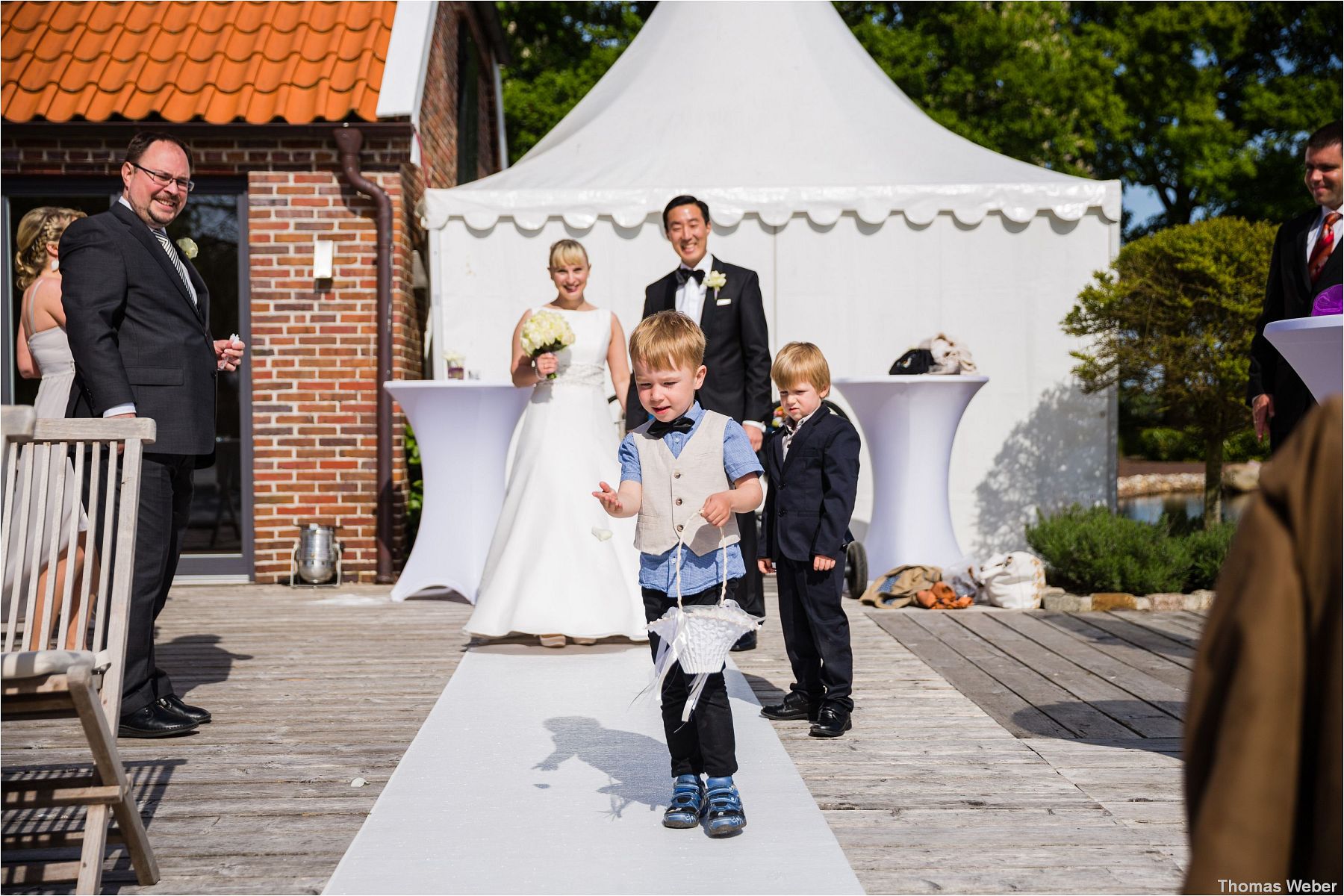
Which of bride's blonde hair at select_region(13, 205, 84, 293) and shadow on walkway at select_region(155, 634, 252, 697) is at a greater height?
bride's blonde hair at select_region(13, 205, 84, 293)

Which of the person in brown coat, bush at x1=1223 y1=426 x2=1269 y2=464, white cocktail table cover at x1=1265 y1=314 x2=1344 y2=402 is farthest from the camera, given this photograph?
bush at x1=1223 y1=426 x2=1269 y2=464

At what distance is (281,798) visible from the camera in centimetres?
346

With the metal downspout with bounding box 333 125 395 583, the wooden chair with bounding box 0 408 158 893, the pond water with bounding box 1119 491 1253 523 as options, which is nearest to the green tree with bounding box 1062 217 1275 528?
the metal downspout with bounding box 333 125 395 583

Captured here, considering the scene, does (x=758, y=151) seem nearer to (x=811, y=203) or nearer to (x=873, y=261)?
(x=811, y=203)

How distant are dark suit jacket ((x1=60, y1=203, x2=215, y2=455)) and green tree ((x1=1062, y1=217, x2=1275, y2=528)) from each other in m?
6.07

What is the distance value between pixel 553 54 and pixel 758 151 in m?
17.4

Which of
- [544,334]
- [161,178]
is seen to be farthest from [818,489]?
[161,178]

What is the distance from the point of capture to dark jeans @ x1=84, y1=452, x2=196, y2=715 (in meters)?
4.18

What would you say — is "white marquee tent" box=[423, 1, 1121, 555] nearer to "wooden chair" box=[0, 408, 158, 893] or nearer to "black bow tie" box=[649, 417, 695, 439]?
"black bow tie" box=[649, 417, 695, 439]

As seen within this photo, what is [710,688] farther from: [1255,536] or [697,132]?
[697,132]

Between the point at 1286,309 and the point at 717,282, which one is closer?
the point at 1286,309

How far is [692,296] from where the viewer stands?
18.6 feet

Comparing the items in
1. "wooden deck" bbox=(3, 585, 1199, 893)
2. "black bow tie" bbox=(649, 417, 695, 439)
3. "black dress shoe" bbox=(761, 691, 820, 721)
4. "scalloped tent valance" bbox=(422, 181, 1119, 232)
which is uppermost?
"scalloped tent valance" bbox=(422, 181, 1119, 232)

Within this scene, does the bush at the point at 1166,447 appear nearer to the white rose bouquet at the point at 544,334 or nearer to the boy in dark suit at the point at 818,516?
the white rose bouquet at the point at 544,334
